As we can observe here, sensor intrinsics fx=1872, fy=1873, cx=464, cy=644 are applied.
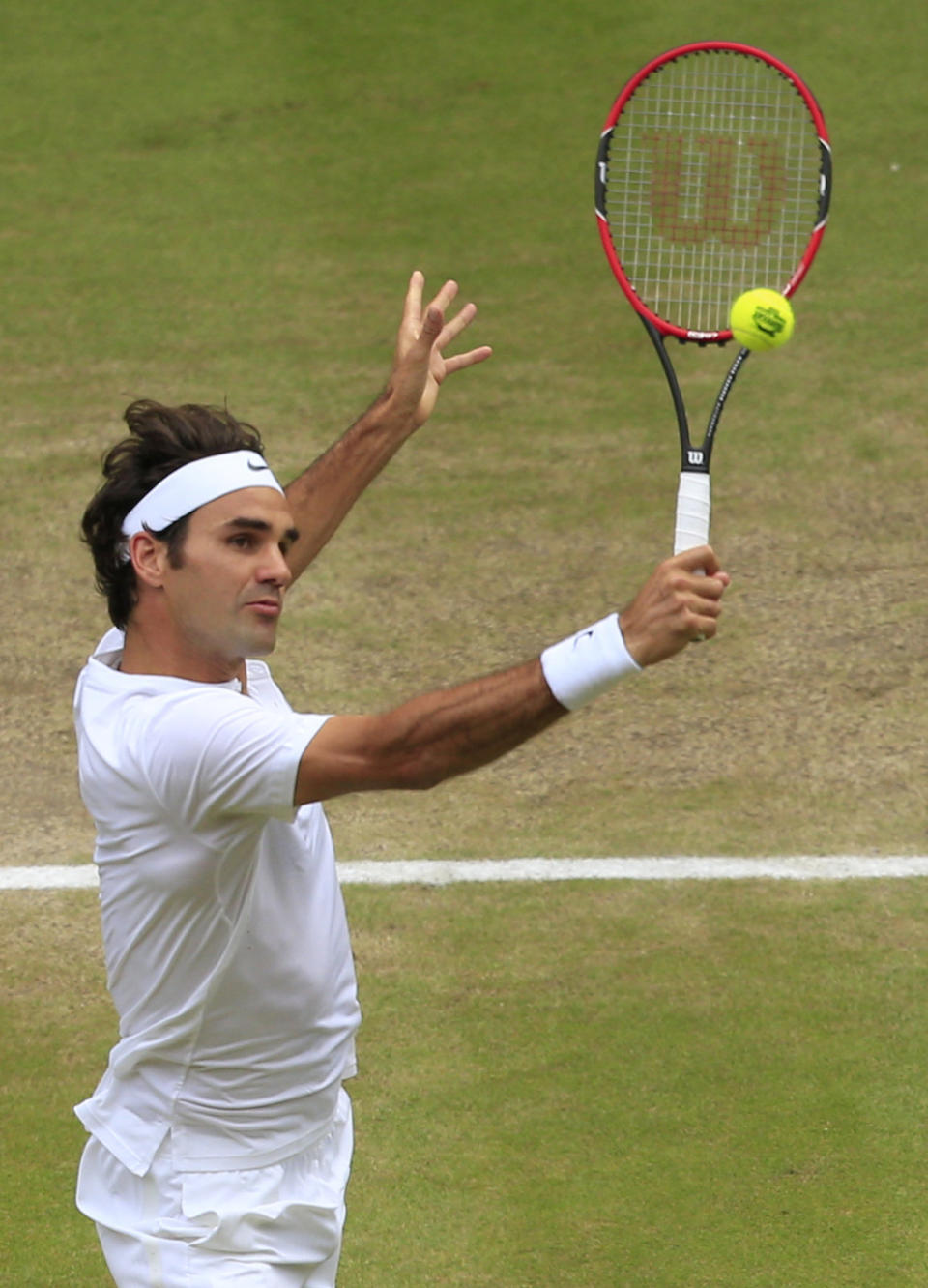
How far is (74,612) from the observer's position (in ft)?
27.0

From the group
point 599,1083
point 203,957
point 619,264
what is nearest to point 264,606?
point 203,957

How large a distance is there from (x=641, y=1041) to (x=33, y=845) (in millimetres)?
2464

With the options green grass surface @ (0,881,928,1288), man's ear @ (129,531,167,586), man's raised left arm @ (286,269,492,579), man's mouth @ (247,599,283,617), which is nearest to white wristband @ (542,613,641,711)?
man's mouth @ (247,599,283,617)

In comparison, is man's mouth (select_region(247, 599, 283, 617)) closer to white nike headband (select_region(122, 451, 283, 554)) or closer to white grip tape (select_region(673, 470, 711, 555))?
white nike headband (select_region(122, 451, 283, 554))

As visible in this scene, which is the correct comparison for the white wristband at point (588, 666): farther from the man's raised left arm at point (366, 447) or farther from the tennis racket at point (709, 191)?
the tennis racket at point (709, 191)

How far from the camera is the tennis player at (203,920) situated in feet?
11.3

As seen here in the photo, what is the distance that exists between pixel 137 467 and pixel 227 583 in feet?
A: 1.33

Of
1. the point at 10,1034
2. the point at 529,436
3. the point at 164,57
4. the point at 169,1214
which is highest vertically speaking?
the point at 164,57

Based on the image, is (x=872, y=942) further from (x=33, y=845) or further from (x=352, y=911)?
(x=33, y=845)

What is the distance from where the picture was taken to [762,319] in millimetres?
4402

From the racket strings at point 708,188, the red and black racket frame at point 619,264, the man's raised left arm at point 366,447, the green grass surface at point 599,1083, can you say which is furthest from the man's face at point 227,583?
the racket strings at point 708,188

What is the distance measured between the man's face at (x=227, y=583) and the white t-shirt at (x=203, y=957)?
10 centimetres

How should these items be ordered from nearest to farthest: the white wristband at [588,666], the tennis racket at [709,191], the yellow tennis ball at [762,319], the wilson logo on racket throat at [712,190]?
the white wristband at [588,666]
the yellow tennis ball at [762,319]
the tennis racket at [709,191]
the wilson logo on racket throat at [712,190]

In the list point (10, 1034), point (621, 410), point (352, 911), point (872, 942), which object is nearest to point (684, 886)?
point (872, 942)
